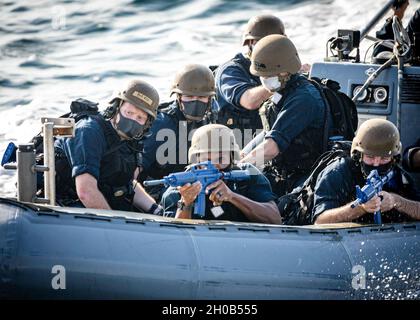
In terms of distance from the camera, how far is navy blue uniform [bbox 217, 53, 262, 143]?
9.76 meters

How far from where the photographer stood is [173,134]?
30.7 feet

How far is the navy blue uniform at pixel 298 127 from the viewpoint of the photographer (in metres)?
8.95

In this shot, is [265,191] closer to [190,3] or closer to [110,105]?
[110,105]

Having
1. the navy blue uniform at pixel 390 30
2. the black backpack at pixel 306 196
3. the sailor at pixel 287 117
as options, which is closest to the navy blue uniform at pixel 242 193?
the black backpack at pixel 306 196

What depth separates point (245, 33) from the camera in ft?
32.6

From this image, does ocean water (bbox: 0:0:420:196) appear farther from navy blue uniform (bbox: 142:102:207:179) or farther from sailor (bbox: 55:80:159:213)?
sailor (bbox: 55:80:159:213)

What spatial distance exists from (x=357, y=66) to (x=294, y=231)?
2484 millimetres

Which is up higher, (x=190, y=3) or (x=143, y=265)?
(x=190, y=3)

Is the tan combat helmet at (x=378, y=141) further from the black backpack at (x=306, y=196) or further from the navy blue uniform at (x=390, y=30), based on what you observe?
the navy blue uniform at (x=390, y=30)

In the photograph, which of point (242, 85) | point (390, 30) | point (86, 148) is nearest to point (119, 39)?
point (390, 30)

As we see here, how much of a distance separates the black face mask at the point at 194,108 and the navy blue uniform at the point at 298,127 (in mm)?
435

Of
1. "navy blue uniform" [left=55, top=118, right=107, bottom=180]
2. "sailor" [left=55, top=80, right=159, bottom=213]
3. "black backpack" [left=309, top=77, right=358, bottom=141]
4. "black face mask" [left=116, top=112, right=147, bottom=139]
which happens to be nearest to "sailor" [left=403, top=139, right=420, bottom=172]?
"black backpack" [left=309, top=77, right=358, bottom=141]

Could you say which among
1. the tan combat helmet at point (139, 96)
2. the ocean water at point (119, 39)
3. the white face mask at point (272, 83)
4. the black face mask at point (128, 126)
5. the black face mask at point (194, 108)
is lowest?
the black face mask at point (128, 126)
